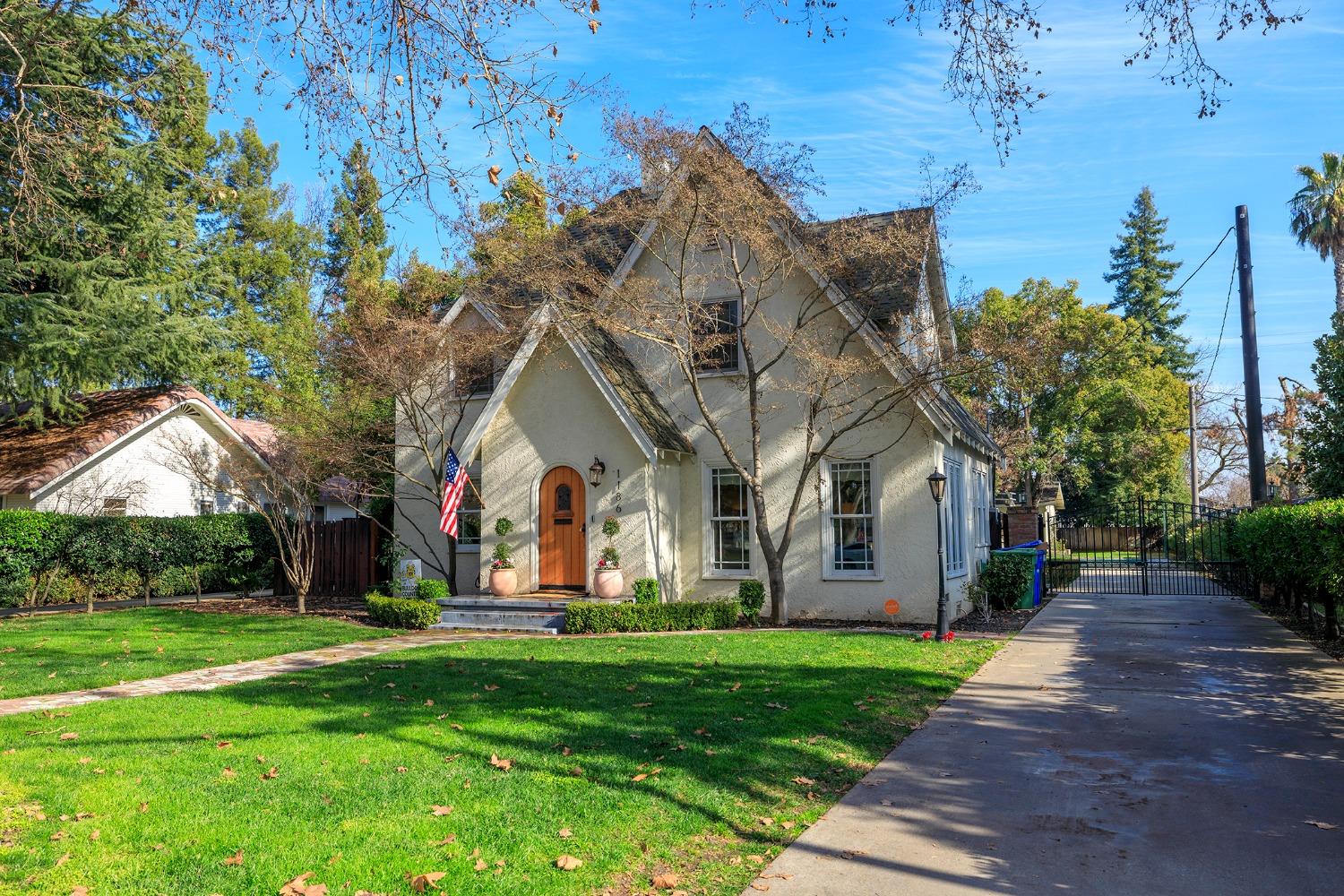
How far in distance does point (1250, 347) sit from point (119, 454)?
1102 inches

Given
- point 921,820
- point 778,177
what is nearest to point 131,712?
point 921,820

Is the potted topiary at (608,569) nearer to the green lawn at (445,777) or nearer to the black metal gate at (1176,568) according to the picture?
the green lawn at (445,777)

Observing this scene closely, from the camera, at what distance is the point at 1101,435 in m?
44.8

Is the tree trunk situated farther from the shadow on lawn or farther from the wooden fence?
the wooden fence

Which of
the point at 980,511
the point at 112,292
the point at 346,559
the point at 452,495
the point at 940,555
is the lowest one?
the point at 346,559

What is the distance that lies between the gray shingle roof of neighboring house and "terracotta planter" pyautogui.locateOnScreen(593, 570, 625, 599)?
246cm

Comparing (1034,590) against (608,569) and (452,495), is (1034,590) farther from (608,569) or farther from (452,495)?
(452,495)

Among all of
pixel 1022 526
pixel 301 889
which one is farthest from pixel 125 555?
pixel 1022 526

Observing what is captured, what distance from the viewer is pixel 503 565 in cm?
1750

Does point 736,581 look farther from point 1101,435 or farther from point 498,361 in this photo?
point 1101,435

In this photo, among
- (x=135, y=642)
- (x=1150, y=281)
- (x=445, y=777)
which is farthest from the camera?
(x=1150, y=281)

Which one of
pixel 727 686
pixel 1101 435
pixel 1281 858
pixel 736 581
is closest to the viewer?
pixel 1281 858

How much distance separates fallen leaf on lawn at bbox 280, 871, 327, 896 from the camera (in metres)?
4.45

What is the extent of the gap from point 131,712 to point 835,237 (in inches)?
480
